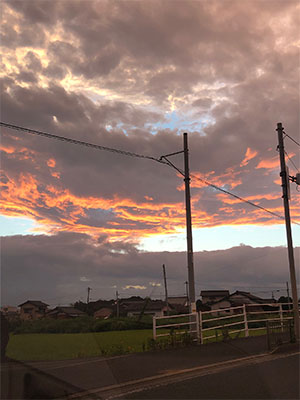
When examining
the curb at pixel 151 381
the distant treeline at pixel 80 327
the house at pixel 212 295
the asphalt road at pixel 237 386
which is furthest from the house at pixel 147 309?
the asphalt road at pixel 237 386

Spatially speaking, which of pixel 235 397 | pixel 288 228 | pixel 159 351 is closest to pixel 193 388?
pixel 235 397

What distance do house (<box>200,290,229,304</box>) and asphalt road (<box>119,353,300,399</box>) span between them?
98.5 meters

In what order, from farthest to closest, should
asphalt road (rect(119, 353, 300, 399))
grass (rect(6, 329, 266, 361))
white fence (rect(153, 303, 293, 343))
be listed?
white fence (rect(153, 303, 293, 343))
grass (rect(6, 329, 266, 361))
asphalt road (rect(119, 353, 300, 399))

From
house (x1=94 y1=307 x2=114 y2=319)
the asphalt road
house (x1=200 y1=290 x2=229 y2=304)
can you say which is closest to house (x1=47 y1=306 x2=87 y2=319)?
house (x1=94 y1=307 x2=114 y2=319)

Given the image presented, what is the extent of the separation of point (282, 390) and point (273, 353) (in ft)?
19.2

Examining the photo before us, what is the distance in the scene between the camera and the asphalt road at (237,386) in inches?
308

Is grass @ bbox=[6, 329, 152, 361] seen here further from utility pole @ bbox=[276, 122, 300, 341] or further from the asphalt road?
utility pole @ bbox=[276, 122, 300, 341]

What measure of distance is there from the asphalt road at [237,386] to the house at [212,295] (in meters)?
98.5

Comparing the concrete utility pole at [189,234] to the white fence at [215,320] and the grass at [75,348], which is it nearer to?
the white fence at [215,320]

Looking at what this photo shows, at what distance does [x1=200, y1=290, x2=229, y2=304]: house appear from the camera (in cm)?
10744

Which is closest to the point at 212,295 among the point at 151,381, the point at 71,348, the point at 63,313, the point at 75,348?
the point at 63,313

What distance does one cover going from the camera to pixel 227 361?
39.0ft

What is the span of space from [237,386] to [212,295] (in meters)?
103

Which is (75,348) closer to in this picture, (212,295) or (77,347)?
(77,347)
